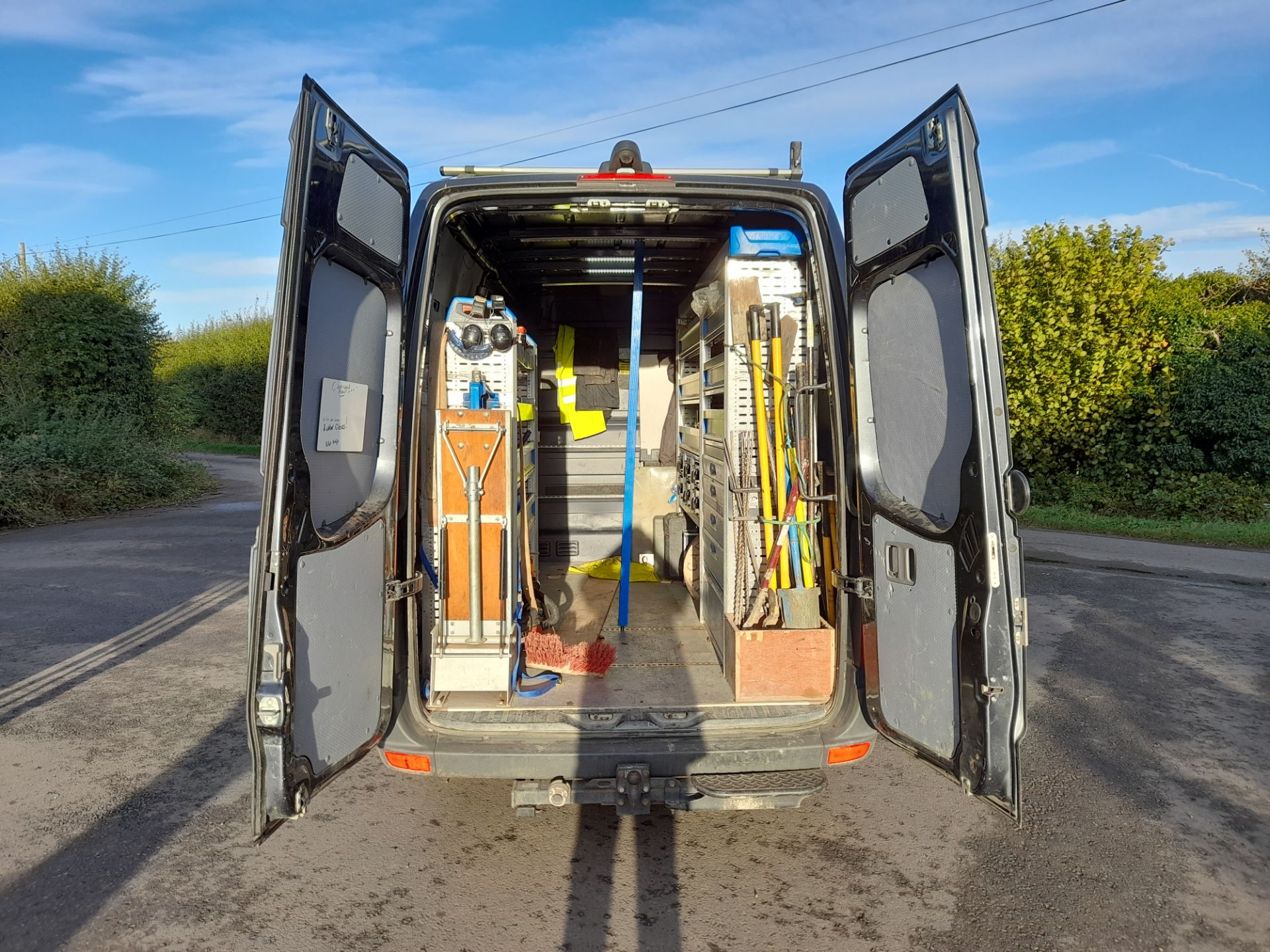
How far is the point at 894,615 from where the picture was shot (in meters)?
2.88

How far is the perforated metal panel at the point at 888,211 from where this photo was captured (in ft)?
8.74

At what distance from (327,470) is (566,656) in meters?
1.64

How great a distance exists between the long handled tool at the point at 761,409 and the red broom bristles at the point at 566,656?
90 cm

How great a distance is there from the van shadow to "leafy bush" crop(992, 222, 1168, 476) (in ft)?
33.6

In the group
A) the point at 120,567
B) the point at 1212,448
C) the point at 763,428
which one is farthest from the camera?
the point at 1212,448

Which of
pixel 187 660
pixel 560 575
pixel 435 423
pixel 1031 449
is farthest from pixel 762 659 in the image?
pixel 1031 449

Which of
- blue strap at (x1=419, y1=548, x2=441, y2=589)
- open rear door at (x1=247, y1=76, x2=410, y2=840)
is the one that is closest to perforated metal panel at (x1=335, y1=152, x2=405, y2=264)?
open rear door at (x1=247, y1=76, x2=410, y2=840)

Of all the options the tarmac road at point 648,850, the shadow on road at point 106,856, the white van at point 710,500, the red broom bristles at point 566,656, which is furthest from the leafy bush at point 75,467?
the red broom bristles at point 566,656

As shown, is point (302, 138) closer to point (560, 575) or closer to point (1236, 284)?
point (560, 575)

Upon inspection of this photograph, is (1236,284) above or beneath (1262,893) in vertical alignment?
above

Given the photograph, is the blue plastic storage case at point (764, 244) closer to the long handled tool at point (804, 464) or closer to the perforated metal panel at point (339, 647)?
the long handled tool at point (804, 464)

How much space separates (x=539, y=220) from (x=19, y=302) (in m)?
15.2

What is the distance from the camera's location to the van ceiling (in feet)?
12.6

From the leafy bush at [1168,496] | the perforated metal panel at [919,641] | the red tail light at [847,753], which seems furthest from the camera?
the leafy bush at [1168,496]
